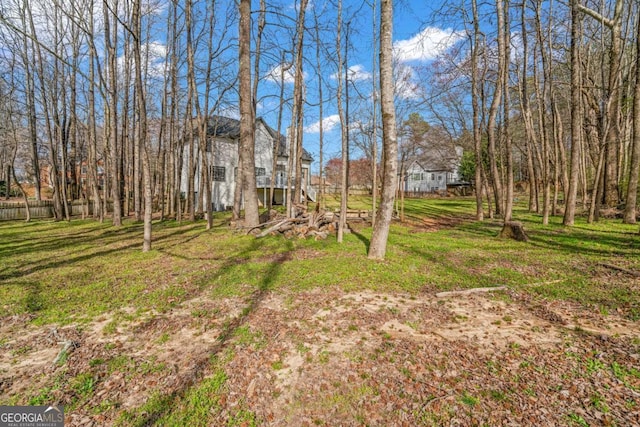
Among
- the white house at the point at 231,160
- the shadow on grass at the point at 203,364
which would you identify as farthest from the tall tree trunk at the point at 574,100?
the white house at the point at 231,160

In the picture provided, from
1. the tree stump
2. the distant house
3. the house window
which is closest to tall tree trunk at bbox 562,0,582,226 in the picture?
the tree stump

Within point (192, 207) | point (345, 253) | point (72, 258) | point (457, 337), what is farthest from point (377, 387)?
point (192, 207)

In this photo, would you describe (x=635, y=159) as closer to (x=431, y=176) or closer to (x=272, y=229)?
(x=272, y=229)

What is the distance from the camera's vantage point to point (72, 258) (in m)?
7.15

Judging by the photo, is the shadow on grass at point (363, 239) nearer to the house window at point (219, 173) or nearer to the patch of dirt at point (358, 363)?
the patch of dirt at point (358, 363)

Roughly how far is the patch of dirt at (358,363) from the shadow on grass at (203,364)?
0.08 feet

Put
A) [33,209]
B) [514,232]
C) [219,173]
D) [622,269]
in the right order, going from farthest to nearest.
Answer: [219,173], [33,209], [514,232], [622,269]

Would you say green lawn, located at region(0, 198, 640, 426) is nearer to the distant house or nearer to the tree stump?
the tree stump

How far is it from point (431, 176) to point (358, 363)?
4791 centimetres

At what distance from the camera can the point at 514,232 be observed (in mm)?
8695

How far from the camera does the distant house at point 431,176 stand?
4372 cm

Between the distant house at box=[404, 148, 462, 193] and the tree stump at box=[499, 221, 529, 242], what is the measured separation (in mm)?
35566

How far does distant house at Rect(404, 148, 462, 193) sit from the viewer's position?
43.7m

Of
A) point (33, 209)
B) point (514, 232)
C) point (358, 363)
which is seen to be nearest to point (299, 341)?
point (358, 363)
